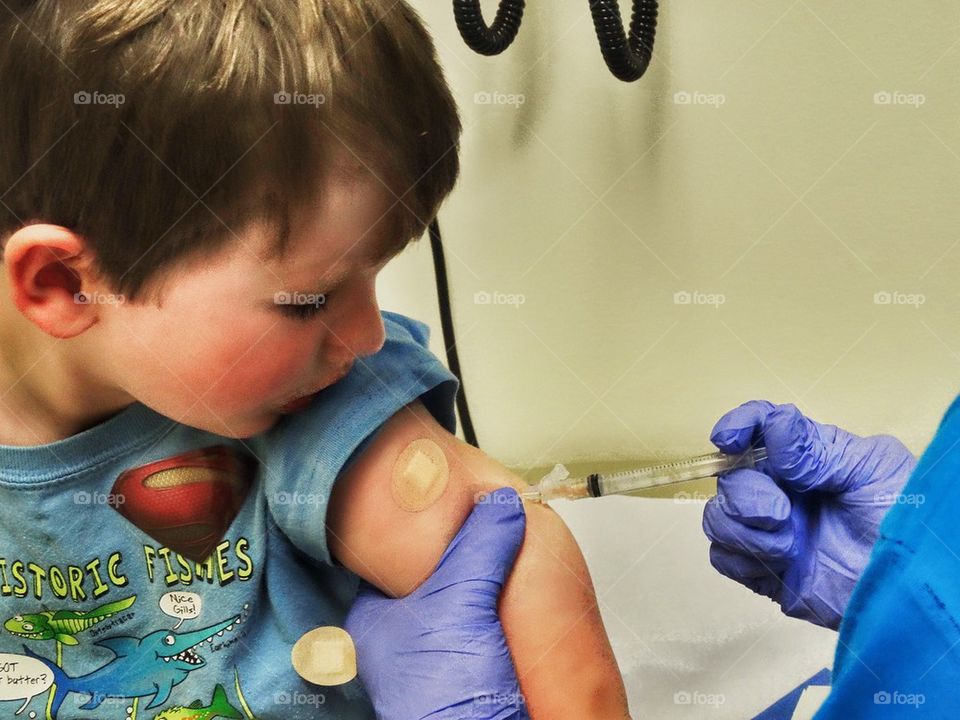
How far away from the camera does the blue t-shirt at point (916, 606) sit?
17.8 inches

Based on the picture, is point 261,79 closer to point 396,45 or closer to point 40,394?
point 396,45

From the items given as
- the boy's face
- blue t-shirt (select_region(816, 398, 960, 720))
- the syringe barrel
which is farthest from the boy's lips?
blue t-shirt (select_region(816, 398, 960, 720))

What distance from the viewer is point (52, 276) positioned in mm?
697

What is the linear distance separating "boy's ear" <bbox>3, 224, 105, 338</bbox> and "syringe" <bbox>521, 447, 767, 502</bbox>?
40cm

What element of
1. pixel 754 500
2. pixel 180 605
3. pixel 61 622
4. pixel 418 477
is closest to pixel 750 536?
pixel 754 500

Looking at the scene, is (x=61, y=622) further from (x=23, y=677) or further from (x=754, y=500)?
(x=754, y=500)

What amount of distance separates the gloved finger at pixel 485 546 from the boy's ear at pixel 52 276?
1.12 feet

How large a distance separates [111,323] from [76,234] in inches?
3.2

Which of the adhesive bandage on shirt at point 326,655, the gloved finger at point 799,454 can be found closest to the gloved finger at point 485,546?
the adhesive bandage on shirt at point 326,655

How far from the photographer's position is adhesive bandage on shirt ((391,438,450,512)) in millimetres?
789

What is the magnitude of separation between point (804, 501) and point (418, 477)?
1.07 ft

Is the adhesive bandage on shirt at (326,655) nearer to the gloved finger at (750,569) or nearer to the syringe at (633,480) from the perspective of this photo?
the syringe at (633,480)

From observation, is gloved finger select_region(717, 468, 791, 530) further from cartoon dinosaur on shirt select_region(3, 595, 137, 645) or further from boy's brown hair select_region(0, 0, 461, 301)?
cartoon dinosaur on shirt select_region(3, 595, 137, 645)

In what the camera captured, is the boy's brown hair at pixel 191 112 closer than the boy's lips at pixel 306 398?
Yes
